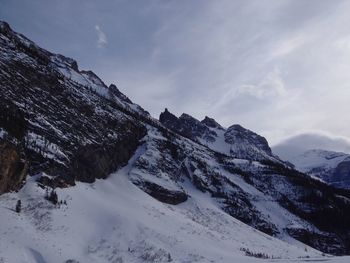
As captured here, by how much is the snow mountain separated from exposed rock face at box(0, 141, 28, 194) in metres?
0.11

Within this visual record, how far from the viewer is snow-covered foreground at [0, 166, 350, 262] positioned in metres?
36.6

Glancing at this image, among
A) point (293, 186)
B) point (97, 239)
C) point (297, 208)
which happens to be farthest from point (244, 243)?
point (293, 186)

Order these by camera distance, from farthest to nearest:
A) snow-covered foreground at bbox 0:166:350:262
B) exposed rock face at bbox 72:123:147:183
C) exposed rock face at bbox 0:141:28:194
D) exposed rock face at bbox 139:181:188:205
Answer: exposed rock face at bbox 139:181:188:205, exposed rock face at bbox 72:123:147:183, exposed rock face at bbox 0:141:28:194, snow-covered foreground at bbox 0:166:350:262

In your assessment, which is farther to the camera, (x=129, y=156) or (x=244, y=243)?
(x=129, y=156)

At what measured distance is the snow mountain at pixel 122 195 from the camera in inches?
1687

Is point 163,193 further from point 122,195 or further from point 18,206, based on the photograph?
point 18,206

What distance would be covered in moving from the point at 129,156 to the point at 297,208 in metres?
47.0

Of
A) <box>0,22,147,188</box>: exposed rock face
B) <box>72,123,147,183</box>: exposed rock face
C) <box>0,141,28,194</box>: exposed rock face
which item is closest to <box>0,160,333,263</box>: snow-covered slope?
<box>0,141,28,194</box>: exposed rock face

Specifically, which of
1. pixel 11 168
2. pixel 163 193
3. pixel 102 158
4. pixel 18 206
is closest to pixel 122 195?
pixel 102 158

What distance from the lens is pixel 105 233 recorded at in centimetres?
4666

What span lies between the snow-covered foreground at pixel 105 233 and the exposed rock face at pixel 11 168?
1.10 meters

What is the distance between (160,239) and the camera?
4812 centimetres

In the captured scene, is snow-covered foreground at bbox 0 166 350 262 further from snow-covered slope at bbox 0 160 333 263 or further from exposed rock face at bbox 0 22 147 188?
exposed rock face at bbox 0 22 147 188

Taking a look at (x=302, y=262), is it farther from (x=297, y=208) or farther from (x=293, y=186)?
(x=293, y=186)
